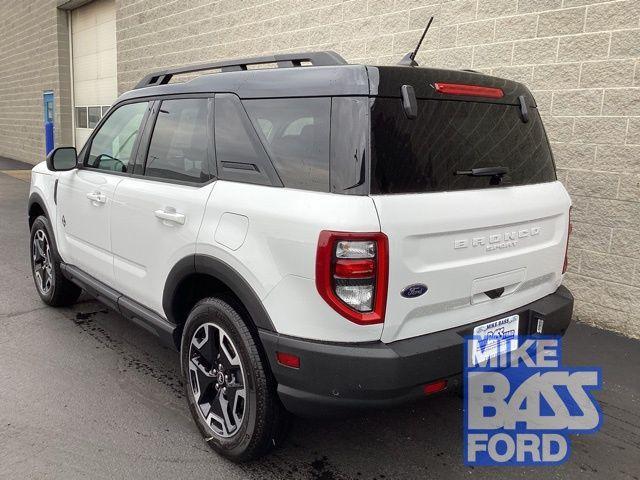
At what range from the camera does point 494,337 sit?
2.61 metres

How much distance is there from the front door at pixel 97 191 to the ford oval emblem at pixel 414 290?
208 centimetres

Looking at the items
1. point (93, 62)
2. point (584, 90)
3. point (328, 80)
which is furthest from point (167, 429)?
point (93, 62)

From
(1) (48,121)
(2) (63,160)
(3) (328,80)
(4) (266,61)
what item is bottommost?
(2) (63,160)

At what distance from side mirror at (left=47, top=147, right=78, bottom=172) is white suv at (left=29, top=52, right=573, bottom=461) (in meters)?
1.09

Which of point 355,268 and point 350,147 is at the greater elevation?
point 350,147

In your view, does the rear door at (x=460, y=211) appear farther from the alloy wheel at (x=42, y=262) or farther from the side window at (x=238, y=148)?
the alloy wheel at (x=42, y=262)

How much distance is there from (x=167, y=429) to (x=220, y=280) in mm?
1004

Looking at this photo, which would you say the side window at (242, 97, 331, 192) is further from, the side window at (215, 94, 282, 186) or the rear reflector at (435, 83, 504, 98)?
the rear reflector at (435, 83, 504, 98)

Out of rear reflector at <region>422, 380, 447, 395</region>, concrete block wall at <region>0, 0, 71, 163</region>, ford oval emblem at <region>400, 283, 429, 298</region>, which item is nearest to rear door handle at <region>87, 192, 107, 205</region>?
ford oval emblem at <region>400, 283, 429, 298</region>

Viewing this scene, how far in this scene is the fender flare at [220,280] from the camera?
2.40m

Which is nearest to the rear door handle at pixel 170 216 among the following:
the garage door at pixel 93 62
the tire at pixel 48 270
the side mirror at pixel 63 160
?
the side mirror at pixel 63 160

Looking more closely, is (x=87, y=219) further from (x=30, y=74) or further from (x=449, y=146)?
(x=30, y=74)

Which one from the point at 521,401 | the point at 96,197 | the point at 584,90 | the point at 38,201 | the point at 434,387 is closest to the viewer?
the point at 434,387

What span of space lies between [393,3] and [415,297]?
190 inches
